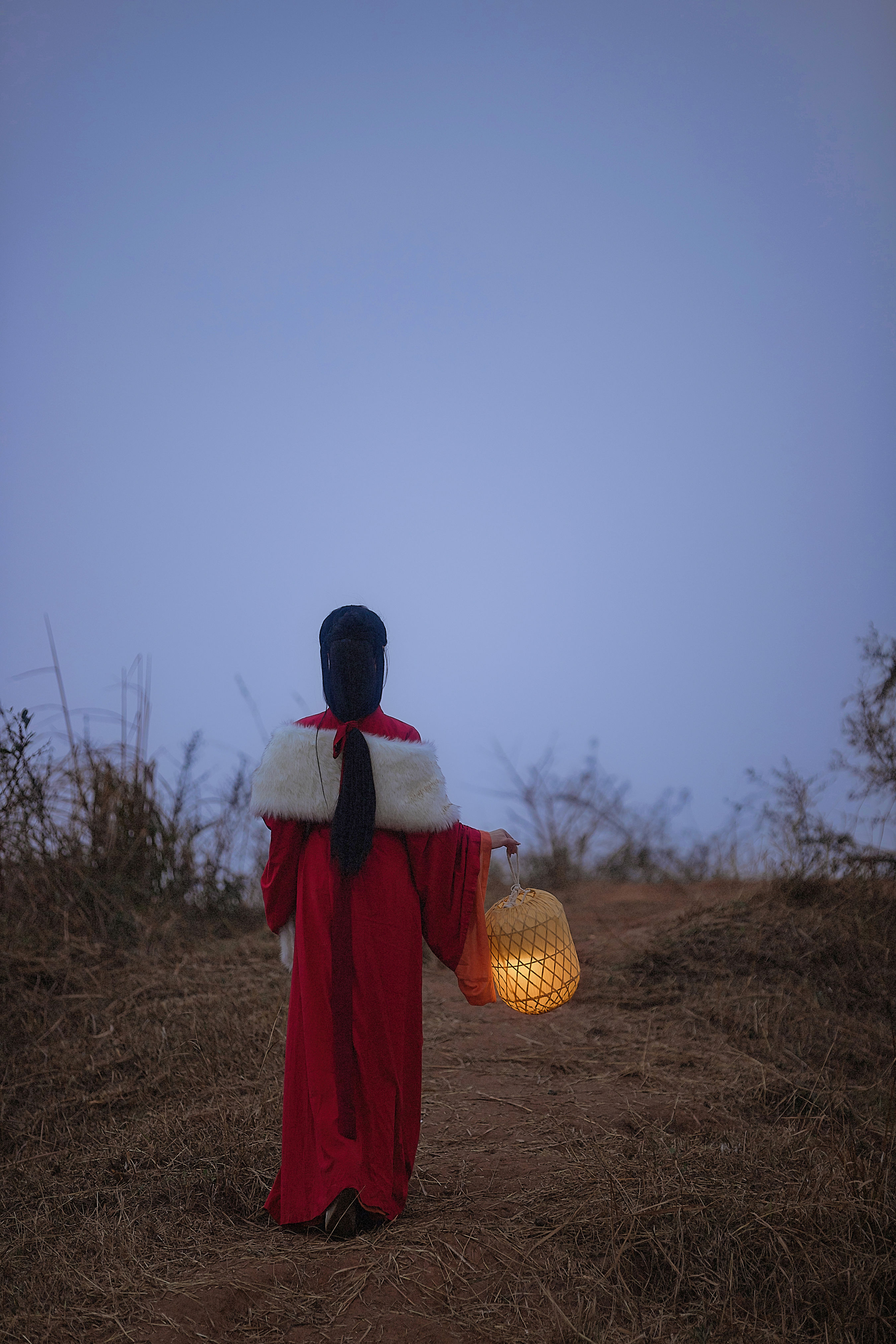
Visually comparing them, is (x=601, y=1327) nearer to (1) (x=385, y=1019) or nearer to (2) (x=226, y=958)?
(1) (x=385, y=1019)

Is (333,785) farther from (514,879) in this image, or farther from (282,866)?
(514,879)

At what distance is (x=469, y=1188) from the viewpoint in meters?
3.04

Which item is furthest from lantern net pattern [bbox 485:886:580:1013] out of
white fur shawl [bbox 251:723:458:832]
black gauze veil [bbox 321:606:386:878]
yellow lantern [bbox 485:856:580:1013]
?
black gauze veil [bbox 321:606:386:878]

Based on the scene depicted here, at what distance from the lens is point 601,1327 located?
84.7 inches

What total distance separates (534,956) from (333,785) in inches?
32.9

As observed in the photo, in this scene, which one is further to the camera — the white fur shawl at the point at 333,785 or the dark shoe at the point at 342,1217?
the white fur shawl at the point at 333,785

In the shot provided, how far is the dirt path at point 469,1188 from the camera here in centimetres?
220

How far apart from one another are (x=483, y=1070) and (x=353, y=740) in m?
2.22

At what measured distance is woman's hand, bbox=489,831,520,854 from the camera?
9.80 ft

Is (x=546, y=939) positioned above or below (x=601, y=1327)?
above

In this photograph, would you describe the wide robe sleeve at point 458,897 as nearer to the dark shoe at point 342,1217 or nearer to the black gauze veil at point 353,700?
the black gauze veil at point 353,700

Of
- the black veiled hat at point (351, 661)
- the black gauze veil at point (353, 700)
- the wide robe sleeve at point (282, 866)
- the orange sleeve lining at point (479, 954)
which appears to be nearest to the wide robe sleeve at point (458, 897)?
the orange sleeve lining at point (479, 954)

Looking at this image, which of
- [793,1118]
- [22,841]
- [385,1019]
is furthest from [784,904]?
[22,841]

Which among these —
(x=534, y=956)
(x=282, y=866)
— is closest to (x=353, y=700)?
(x=282, y=866)
